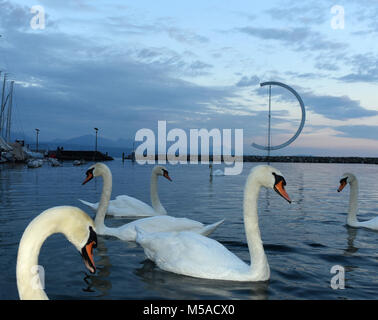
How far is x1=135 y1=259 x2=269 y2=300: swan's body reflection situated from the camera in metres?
4.94

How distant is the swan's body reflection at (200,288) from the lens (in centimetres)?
494

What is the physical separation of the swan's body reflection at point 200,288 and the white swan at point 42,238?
6.98 feet

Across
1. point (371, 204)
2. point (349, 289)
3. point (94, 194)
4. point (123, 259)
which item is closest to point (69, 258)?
point (123, 259)

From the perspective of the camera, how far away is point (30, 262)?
2.82m

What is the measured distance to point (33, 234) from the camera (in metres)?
2.85

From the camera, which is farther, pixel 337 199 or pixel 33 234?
pixel 337 199

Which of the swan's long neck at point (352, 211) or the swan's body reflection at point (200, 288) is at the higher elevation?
the swan's long neck at point (352, 211)

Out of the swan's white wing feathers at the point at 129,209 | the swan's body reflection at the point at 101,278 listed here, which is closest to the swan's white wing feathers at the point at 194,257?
the swan's body reflection at the point at 101,278

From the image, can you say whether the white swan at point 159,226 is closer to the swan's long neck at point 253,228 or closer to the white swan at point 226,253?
the white swan at point 226,253

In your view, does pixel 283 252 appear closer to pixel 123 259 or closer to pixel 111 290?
pixel 123 259

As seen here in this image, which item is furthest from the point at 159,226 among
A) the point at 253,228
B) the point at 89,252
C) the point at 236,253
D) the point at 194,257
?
the point at 89,252

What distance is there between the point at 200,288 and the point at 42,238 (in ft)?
8.97
